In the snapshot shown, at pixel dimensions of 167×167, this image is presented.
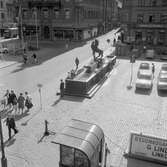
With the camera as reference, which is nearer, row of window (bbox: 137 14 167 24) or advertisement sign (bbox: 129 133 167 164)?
advertisement sign (bbox: 129 133 167 164)

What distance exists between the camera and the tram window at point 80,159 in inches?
408

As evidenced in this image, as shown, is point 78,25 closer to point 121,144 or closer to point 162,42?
point 162,42

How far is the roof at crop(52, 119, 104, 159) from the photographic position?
10.0 m

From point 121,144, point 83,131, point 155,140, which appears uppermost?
point 83,131

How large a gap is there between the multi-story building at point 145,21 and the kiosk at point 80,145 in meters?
42.8

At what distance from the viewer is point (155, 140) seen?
1174 centimetres

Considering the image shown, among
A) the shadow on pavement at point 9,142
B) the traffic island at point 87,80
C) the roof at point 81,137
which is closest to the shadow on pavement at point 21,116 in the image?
the shadow on pavement at point 9,142

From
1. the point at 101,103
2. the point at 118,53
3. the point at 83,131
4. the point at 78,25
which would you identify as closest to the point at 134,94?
the point at 101,103

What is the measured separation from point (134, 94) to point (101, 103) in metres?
3.99

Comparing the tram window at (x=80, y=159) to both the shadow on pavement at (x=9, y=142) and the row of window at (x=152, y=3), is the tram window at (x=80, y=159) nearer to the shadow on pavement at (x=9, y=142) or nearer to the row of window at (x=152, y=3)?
the shadow on pavement at (x=9, y=142)

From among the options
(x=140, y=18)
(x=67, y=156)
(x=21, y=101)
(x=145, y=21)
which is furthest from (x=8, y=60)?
(x=145, y=21)

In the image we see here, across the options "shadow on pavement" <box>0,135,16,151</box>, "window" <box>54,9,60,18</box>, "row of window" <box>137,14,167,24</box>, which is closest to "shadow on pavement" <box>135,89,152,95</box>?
"shadow on pavement" <box>0,135,16,151</box>

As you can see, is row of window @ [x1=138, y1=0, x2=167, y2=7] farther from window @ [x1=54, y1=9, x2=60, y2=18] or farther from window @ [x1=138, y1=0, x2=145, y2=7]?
window @ [x1=54, y1=9, x2=60, y2=18]

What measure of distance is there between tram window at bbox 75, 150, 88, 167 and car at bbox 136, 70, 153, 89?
1410 centimetres
